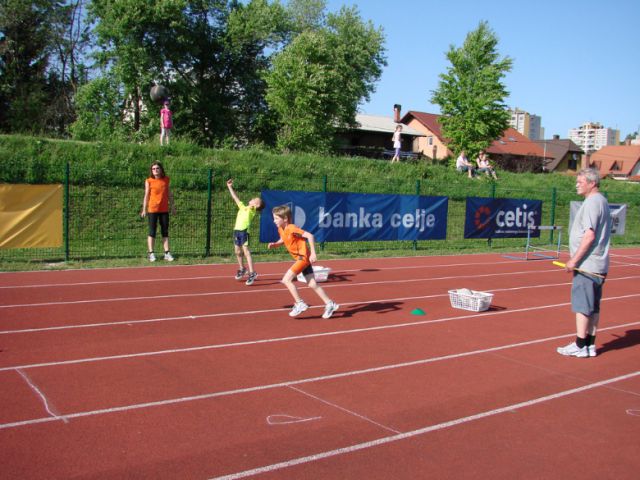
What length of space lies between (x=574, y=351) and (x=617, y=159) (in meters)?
97.5

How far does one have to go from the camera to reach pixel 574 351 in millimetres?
7426

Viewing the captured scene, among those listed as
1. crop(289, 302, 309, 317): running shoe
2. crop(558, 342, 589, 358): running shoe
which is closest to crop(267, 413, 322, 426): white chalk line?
crop(289, 302, 309, 317): running shoe

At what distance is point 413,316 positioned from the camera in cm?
952

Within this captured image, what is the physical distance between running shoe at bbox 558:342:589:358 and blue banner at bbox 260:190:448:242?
9.17m

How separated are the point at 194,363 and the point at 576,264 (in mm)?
4458

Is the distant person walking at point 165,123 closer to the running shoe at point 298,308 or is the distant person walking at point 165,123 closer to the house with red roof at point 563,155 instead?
the running shoe at point 298,308

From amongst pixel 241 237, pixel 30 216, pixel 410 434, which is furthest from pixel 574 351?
pixel 30 216

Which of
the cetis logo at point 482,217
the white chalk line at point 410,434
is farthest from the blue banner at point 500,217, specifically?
the white chalk line at point 410,434

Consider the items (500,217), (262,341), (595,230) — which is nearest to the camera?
(595,230)

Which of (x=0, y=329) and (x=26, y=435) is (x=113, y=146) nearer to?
(x=0, y=329)

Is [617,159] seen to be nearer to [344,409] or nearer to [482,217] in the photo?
[482,217]

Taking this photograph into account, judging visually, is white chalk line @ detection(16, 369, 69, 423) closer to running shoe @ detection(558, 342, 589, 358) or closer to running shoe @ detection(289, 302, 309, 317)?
running shoe @ detection(289, 302, 309, 317)

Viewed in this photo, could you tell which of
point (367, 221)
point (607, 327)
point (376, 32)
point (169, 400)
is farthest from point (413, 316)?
point (376, 32)

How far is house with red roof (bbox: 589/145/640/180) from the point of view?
90.6 meters
